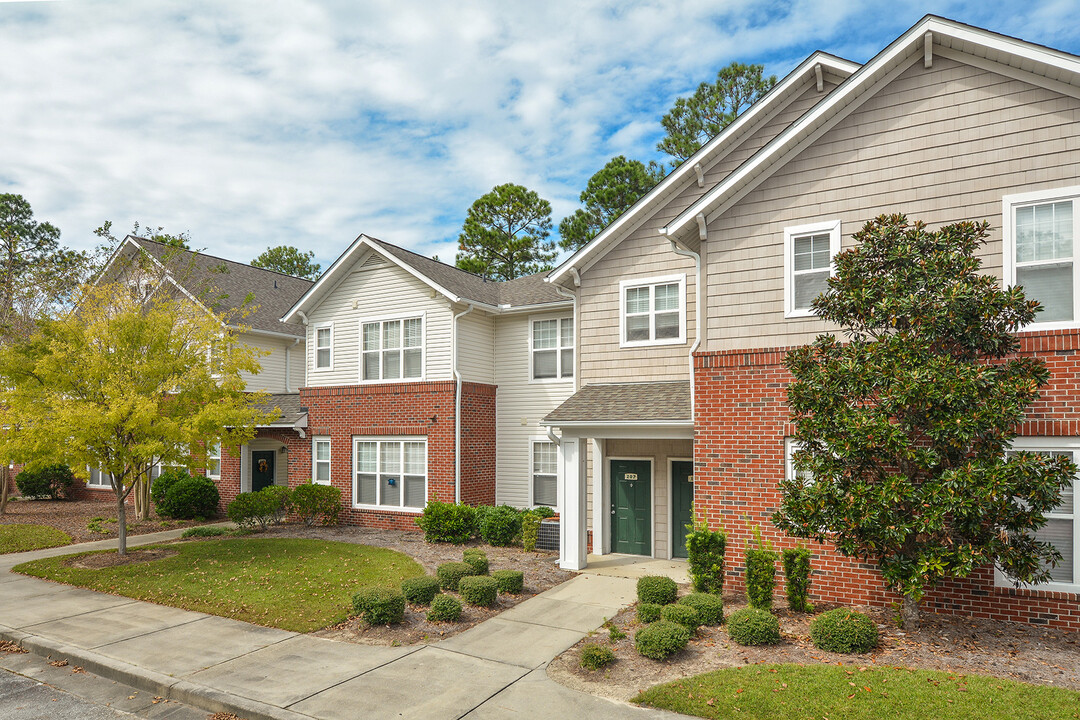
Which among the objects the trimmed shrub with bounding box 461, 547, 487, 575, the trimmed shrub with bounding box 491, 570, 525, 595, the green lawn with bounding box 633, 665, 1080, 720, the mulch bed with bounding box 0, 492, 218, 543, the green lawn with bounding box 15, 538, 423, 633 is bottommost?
the mulch bed with bounding box 0, 492, 218, 543

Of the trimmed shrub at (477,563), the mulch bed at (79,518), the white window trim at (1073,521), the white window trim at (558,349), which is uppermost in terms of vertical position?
the white window trim at (558,349)

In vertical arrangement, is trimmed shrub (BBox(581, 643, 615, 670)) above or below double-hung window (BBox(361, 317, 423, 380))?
below

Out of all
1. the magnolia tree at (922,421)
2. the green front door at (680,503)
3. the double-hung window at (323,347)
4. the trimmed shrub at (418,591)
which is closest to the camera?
the magnolia tree at (922,421)

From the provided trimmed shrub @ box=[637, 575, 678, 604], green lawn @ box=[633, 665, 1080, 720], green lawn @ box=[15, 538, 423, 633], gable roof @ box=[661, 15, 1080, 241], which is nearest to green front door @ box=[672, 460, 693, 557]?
trimmed shrub @ box=[637, 575, 678, 604]

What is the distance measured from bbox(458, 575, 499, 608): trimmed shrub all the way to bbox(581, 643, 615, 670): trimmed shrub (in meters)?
2.91

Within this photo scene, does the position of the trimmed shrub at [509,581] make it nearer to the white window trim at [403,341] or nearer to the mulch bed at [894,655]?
the mulch bed at [894,655]

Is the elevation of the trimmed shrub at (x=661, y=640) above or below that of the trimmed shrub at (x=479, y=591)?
above

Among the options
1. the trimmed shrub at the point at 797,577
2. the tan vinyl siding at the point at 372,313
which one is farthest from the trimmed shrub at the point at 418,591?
the tan vinyl siding at the point at 372,313

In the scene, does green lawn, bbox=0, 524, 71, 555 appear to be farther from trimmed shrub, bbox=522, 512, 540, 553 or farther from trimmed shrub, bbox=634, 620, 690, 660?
trimmed shrub, bbox=634, 620, 690, 660

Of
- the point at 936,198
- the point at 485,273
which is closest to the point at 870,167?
the point at 936,198

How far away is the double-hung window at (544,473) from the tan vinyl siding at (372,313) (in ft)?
10.7

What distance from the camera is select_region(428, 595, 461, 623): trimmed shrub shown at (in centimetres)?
979

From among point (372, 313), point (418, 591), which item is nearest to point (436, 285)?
point (372, 313)

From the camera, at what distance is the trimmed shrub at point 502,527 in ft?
51.9
